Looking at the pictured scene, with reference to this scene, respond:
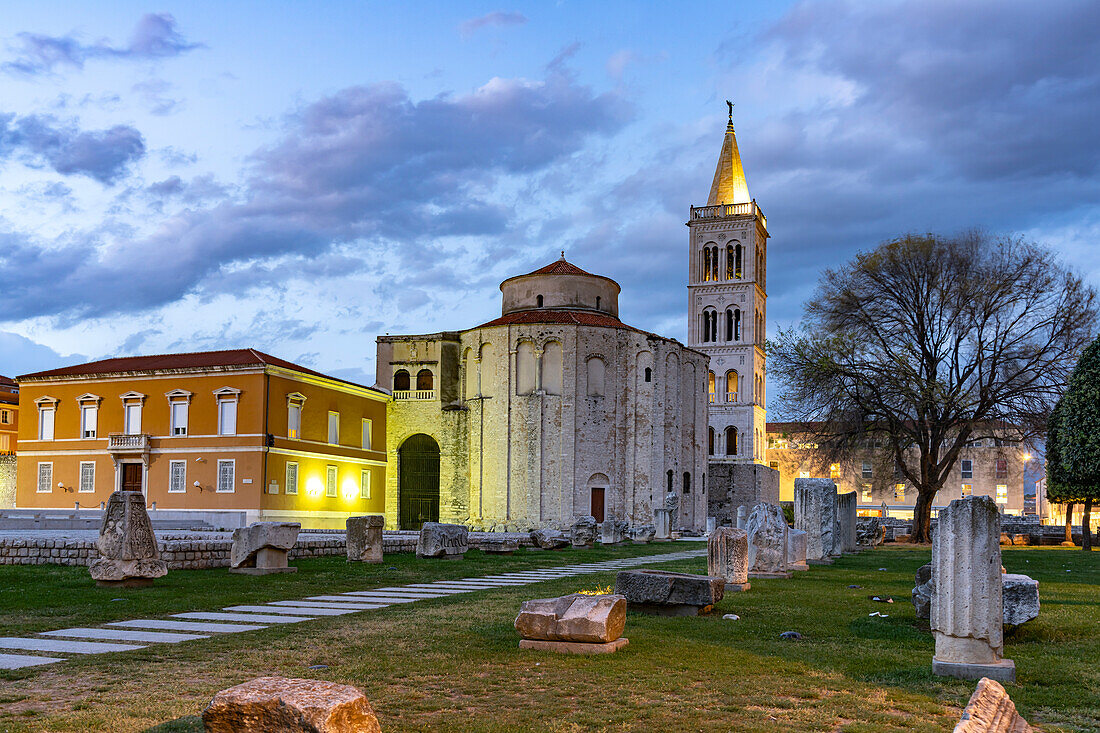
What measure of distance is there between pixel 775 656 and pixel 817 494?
1694 centimetres

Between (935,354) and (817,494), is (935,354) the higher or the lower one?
the higher one

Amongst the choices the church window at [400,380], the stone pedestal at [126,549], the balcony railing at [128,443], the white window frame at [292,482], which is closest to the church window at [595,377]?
the church window at [400,380]

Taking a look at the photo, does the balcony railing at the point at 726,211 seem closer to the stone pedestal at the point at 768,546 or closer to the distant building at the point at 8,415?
the distant building at the point at 8,415

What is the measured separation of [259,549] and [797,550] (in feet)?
36.8

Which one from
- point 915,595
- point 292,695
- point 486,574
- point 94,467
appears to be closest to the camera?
point 292,695

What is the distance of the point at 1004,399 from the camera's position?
37.4 m

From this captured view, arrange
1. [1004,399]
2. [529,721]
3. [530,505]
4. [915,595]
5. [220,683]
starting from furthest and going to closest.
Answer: [530,505]
[1004,399]
[915,595]
[220,683]
[529,721]

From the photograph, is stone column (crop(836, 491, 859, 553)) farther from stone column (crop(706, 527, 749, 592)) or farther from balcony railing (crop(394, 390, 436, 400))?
balcony railing (crop(394, 390, 436, 400))

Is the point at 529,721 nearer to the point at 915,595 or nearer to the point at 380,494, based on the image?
the point at 915,595

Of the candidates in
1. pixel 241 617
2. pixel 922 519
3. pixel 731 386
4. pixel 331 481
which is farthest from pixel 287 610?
pixel 731 386

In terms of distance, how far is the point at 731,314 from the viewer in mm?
84625

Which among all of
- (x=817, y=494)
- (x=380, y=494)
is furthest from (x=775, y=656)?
(x=380, y=494)

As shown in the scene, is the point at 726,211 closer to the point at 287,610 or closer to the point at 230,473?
the point at 230,473

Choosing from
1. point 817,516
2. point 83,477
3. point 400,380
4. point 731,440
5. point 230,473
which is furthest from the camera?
point 731,440
